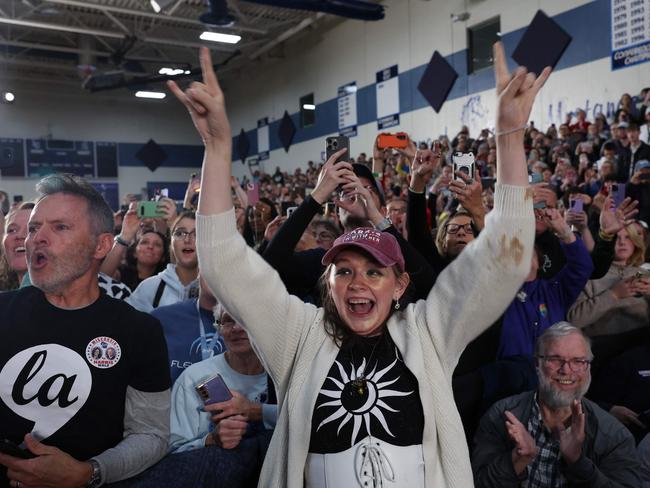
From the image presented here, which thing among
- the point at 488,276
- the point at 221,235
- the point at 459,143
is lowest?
the point at 488,276

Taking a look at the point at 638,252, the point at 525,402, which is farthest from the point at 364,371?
the point at 638,252

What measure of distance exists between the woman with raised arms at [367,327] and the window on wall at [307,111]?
41.9 ft

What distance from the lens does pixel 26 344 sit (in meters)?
1.48

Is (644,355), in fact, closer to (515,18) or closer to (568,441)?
(568,441)

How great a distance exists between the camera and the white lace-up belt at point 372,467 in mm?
1408

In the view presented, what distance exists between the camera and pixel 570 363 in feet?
7.06

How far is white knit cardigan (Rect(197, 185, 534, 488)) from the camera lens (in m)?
1.37

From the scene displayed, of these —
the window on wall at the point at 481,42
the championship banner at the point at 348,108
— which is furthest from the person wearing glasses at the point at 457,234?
the championship banner at the point at 348,108

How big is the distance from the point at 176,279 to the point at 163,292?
3.4 inches

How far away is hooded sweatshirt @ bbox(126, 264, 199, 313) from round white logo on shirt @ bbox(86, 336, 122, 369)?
1238mm

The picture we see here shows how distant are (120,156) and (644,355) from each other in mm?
17279

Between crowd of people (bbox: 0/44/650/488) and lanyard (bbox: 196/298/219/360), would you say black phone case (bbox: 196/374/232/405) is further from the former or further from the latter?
lanyard (bbox: 196/298/219/360)

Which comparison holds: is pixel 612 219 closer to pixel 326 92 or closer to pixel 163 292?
pixel 163 292

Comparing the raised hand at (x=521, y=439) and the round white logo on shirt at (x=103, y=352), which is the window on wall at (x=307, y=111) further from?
the round white logo on shirt at (x=103, y=352)
